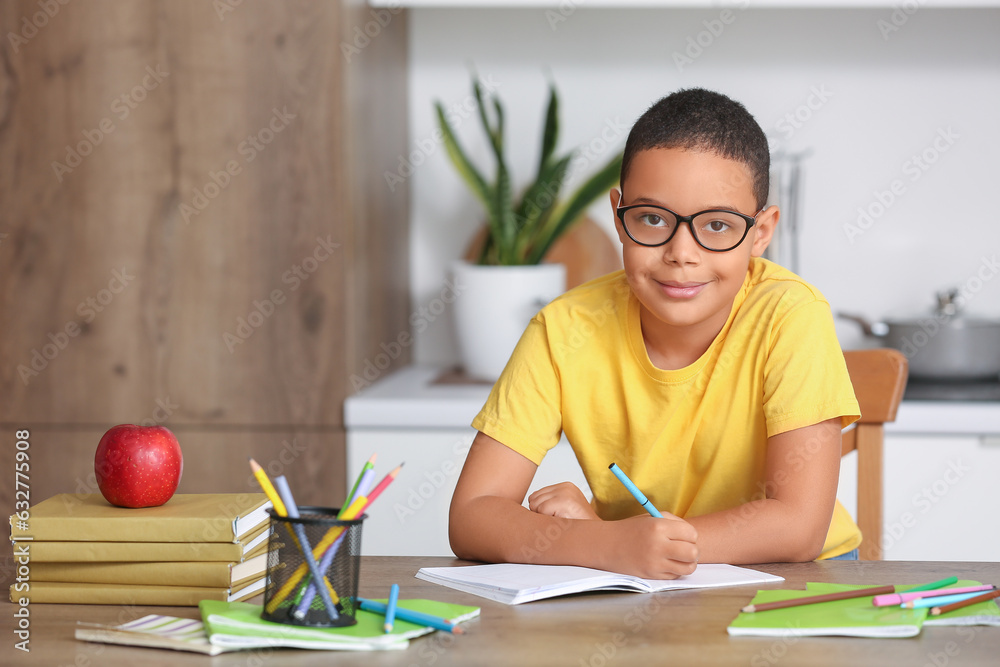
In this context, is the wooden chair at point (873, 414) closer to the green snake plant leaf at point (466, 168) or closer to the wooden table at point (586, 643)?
the wooden table at point (586, 643)

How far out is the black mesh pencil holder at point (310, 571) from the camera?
26.8 inches

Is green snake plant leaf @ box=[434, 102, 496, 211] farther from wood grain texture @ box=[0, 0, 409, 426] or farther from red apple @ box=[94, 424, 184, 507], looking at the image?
red apple @ box=[94, 424, 184, 507]

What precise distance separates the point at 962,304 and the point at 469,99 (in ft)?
3.91

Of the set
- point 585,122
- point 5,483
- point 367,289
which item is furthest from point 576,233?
point 5,483

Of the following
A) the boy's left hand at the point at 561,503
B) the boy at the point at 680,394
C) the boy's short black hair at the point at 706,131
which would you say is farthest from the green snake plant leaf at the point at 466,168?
the boy's left hand at the point at 561,503

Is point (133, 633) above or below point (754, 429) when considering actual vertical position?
below

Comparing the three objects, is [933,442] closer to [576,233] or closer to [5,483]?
[576,233]

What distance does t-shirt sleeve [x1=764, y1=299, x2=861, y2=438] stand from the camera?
3.25 ft

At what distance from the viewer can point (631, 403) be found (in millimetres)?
1120

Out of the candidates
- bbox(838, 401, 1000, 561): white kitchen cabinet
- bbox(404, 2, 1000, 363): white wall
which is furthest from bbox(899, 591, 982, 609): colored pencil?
bbox(404, 2, 1000, 363): white wall

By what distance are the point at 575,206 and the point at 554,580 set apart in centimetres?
121

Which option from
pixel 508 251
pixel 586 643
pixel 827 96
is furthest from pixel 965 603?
pixel 827 96

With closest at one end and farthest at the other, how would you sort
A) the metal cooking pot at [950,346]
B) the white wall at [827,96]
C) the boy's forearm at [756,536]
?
1. the boy's forearm at [756,536]
2. the metal cooking pot at [950,346]
3. the white wall at [827,96]

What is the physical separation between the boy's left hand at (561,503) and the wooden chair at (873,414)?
402 millimetres
